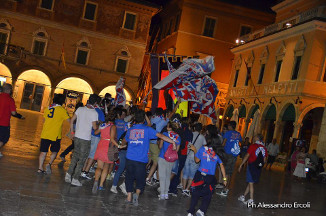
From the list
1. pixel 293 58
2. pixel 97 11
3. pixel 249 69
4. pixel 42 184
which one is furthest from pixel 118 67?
pixel 42 184

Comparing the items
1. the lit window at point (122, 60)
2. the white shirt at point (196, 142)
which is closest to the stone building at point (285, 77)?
the lit window at point (122, 60)

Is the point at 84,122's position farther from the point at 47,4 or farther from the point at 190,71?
the point at 47,4

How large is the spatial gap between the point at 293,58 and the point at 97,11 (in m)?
20.6

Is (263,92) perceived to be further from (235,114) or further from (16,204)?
(16,204)

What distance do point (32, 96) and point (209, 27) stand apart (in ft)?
58.6

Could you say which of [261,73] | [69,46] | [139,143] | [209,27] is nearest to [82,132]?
[139,143]

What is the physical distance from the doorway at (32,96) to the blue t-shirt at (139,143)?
35.6 metres

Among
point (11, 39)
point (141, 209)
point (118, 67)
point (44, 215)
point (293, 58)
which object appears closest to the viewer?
point (44, 215)

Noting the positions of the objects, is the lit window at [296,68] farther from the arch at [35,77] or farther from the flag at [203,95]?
the arch at [35,77]

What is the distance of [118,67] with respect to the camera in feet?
144

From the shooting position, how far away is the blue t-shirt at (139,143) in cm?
862

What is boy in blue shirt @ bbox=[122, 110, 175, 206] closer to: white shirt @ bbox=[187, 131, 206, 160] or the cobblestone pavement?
the cobblestone pavement

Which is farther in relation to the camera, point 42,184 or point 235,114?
point 235,114

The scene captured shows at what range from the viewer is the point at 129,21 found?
44125 mm
